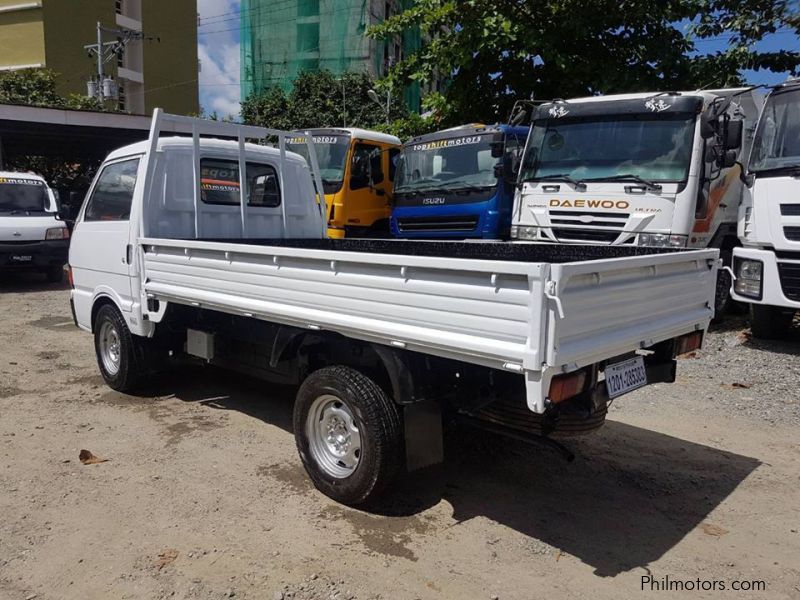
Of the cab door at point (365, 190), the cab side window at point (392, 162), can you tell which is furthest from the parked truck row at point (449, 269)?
the cab side window at point (392, 162)

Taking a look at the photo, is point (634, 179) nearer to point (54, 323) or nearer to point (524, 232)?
point (524, 232)

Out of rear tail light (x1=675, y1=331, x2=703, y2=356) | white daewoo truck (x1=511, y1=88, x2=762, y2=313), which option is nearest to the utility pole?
white daewoo truck (x1=511, y1=88, x2=762, y2=313)

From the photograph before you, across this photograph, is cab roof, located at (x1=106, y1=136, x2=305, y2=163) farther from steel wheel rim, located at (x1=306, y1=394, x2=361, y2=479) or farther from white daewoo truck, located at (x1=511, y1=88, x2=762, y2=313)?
white daewoo truck, located at (x1=511, y1=88, x2=762, y2=313)

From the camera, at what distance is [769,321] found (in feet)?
25.9

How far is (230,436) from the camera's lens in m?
5.04

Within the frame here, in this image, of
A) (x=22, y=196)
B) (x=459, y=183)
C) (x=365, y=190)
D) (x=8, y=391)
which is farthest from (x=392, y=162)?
(x=8, y=391)

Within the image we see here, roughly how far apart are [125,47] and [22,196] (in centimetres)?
2657

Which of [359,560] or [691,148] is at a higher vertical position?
[691,148]

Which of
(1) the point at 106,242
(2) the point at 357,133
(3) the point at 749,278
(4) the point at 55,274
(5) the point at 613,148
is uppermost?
(2) the point at 357,133

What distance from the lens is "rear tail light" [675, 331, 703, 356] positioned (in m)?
4.03

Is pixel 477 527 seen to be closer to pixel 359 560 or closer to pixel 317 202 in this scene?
pixel 359 560

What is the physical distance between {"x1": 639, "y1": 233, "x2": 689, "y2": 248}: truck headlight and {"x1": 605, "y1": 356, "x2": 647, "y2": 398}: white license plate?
396cm

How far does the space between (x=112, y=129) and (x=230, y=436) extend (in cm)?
1501

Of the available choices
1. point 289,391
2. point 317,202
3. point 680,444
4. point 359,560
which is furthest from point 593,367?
point 317,202
